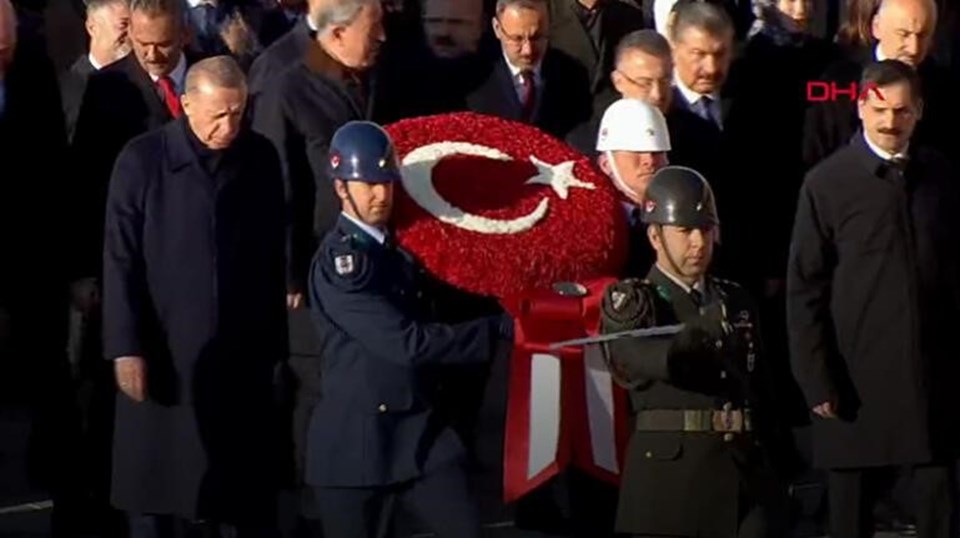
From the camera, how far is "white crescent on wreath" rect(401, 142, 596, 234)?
372 inches

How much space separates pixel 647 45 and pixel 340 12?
45.9 inches

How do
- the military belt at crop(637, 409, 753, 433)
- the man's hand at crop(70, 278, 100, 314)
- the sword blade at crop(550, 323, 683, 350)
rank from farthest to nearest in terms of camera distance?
the man's hand at crop(70, 278, 100, 314)
the military belt at crop(637, 409, 753, 433)
the sword blade at crop(550, 323, 683, 350)

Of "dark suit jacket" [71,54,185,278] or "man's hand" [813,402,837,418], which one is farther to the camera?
"dark suit jacket" [71,54,185,278]

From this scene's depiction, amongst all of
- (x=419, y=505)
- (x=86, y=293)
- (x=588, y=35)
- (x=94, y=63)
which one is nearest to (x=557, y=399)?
(x=419, y=505)

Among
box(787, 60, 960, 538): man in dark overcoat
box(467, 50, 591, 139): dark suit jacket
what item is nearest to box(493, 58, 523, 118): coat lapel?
box(467, 50, 591, 139): dark suit jacket

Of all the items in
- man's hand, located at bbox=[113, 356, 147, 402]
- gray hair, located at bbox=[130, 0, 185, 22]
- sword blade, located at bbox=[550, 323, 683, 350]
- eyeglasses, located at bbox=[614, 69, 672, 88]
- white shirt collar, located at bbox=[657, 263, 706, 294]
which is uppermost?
gray hair, located at bbox=[130, 0, 185, 22]

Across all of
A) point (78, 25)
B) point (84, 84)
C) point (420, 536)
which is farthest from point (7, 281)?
point (78, 25)

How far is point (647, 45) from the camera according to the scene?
1091 cm

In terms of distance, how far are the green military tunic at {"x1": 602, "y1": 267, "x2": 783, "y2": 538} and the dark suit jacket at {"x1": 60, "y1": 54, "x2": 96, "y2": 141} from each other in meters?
3.17

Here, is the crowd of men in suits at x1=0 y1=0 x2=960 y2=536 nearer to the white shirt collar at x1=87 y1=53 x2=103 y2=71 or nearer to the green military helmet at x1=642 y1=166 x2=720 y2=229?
the white shirt collar at x1=87 y1=53 x2=103 y2=71

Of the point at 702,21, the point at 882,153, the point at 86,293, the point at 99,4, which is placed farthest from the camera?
the point at 99,4

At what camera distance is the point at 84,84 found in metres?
11.5

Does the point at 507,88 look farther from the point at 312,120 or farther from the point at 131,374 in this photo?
the point at 131,374

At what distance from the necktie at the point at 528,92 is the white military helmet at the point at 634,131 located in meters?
1.25
